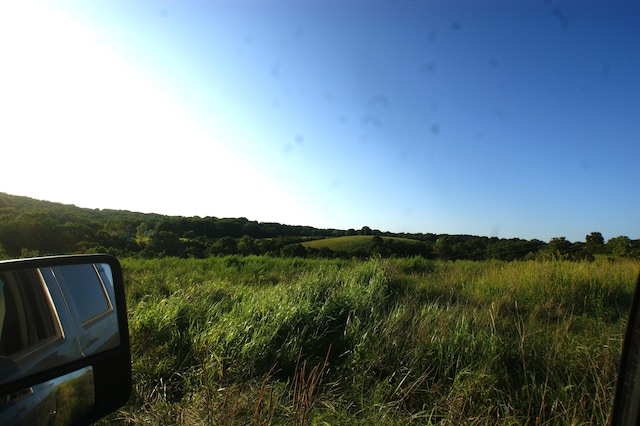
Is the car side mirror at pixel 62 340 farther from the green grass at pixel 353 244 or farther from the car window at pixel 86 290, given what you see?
the green grass at pixel 353 244

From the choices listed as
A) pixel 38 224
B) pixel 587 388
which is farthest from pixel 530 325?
pixel 38 224

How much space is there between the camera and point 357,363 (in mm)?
3982

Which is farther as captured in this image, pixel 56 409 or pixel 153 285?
pixel 153 285

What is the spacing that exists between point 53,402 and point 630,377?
190 centimetres

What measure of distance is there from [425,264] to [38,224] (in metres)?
18.7

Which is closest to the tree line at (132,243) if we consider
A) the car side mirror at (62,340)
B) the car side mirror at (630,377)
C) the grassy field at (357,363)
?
the grassy field at (357,363)

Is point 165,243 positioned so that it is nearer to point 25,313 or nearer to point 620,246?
point 620,246

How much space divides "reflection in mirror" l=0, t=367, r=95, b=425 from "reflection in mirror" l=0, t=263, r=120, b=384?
7cm

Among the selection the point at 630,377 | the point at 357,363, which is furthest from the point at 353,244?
the point at 630,377

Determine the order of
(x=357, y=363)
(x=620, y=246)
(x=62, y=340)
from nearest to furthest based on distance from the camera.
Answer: (x=62, y=340), (x=357, y=363), (x=620, y=246)

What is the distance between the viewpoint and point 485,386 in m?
3.39

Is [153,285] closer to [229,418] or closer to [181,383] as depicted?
[181,383]

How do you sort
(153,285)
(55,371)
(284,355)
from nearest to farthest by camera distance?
(55,371)
(284,355)
(153,285)

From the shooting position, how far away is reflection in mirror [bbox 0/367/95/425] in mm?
1190
